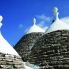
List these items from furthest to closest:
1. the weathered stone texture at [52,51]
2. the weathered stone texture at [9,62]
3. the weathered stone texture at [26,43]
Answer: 1. the weathered stone texture at [26,43]
2. the weathered stone texture at [52,51]
3. the weathered stone texture at [9,62]

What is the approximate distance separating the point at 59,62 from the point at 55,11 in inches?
197

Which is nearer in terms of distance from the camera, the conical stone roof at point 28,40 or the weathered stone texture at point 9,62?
the weathered stone texture at point 9,62

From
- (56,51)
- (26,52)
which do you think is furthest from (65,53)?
(26,52)

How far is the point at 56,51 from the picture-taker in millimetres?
25531

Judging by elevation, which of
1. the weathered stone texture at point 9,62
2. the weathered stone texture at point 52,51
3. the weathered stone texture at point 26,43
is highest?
the weathered stone texture at point 26,43

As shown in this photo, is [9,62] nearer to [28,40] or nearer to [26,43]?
[26,43]

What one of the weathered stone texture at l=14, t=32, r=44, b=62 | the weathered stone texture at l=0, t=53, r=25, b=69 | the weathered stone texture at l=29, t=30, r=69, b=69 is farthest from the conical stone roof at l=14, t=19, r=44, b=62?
the weathered stone texture at l=0, t=53, r=25, b=69

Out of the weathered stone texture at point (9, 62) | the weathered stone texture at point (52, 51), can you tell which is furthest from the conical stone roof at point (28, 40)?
the weathered stone texture at point (9, 62)

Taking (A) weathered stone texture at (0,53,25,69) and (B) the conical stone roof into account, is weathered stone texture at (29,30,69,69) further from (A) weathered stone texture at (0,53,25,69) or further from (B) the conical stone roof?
(B) the conical stone roof

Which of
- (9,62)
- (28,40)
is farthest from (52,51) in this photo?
(28,40)

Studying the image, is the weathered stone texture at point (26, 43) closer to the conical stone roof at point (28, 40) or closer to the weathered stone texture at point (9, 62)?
the conical stone roof at point (28, 40)

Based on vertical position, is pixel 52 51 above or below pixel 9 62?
above

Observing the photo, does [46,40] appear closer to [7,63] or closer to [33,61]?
[33,61]

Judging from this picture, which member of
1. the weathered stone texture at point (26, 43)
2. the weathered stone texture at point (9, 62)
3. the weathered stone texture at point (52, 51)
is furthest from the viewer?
the weathered stone texture at point (26, 43)
